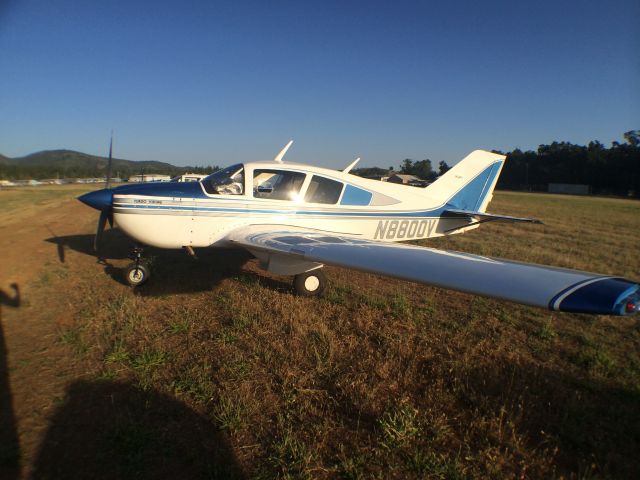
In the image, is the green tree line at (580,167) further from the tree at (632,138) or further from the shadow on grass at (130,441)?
A: the shadow on grass at (130,441)

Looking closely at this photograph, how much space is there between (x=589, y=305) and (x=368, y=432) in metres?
1.80

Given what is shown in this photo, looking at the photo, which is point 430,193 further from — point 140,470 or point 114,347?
point 140,470

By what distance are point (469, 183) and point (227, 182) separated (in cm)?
573

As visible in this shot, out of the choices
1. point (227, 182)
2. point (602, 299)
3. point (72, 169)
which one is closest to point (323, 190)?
point (227, 182)

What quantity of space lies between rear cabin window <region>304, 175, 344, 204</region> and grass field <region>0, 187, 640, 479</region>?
1.84 meters

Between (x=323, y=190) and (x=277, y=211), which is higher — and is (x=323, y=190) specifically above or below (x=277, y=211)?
above

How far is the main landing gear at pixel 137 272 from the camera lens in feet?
Result: 19.4

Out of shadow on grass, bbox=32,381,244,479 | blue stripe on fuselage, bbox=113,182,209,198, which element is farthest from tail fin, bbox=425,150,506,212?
shadow on grass, bbox=32,381,244,479

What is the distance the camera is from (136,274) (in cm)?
596

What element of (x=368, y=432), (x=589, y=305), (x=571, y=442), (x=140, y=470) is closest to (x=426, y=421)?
(x=368, y=432)

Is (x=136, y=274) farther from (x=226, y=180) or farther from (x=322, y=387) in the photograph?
(x=322, y=387)

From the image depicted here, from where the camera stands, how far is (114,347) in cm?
371

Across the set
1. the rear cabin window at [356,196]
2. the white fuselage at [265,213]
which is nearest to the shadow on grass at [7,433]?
the white fuselage at [265,213]

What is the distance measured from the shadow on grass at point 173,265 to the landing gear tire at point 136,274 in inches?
4.9
